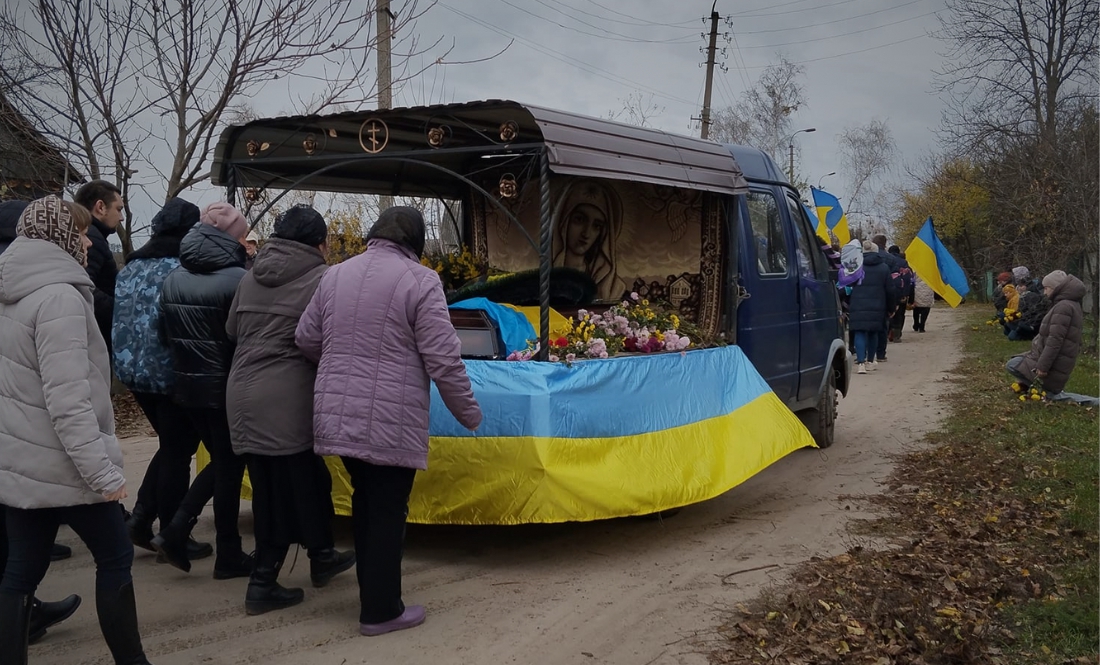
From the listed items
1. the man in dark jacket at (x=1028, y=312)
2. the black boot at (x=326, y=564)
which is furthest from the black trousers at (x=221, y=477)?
the man in dark jacket at (x=1028, y=312)

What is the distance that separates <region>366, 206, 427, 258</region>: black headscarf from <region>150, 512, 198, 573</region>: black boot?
1.94 meters

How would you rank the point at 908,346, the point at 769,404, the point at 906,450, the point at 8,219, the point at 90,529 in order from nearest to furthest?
the point at 90,529 → the point at 8,219 → the point at 769,404 → the point at 906,450 → the point at 908,346

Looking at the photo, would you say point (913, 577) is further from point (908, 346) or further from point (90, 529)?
point (908, 346)

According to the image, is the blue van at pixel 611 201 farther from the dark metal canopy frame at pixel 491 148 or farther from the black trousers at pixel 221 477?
the black trousers at pixel 221 477

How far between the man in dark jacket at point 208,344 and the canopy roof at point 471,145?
1.15 m

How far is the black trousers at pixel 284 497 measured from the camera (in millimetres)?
4754

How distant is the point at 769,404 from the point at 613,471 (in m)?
1.62

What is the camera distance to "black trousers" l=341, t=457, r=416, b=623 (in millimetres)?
4461

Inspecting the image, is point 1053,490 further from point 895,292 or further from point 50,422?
point 895,292

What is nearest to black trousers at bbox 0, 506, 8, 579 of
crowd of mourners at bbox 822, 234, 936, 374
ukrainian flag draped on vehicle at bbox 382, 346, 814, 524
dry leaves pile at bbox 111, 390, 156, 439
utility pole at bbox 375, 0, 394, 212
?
ukrainian flag draped on vehicle at bbox 382, 346, 814, 524

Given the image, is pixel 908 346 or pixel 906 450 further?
pixel 908 346

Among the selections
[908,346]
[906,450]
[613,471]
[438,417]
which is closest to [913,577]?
[613,471]

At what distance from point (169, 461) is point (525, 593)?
2.11 metres

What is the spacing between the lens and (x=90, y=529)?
3.66 m
